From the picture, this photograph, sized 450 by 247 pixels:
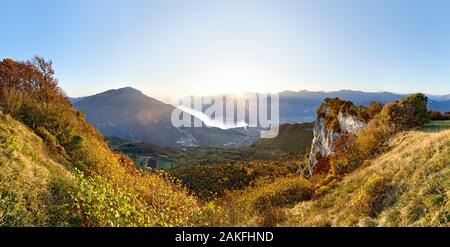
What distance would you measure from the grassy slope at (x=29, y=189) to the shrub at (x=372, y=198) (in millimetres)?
10216

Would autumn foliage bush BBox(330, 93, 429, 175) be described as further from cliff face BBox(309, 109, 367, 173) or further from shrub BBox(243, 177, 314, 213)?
cliff face BBox(309, 109, 367, 173)

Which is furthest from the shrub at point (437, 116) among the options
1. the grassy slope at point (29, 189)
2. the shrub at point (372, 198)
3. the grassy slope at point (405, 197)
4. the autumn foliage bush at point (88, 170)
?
the grassy slope at point (29, 189)

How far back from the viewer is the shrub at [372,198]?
13125 millimetres

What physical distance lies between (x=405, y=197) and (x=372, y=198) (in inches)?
54.9

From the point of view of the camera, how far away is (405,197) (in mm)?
12539

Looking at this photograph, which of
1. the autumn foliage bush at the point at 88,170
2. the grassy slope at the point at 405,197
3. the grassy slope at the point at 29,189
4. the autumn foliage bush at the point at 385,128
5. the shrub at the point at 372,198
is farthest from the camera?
the autumn foliage bush at the point at 385,128

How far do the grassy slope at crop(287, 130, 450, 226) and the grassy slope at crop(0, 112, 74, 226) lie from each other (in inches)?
360

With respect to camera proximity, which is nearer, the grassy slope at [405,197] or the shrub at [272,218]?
the grassy slope at [405,197]

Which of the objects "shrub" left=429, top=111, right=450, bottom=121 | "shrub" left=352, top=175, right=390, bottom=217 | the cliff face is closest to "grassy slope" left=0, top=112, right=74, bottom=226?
"shrub" left=352, top=175, right=390, bottom=217

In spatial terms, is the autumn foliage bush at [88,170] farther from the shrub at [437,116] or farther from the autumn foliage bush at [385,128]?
the shrub at [437,116]

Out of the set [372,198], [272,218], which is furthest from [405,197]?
[272,218]
